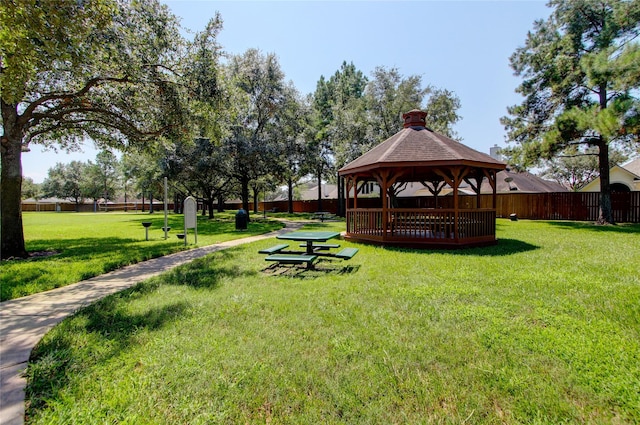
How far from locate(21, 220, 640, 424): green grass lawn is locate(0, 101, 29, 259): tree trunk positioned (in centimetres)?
600

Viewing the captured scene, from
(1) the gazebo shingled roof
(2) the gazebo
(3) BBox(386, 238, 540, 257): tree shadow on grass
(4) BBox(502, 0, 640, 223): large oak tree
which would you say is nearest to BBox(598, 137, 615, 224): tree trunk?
(4) BBox(502, 0, 640, 223): large oak tree

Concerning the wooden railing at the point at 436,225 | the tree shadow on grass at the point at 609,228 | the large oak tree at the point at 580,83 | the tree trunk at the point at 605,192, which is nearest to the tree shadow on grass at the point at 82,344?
the wooden railing at the point at 436,225

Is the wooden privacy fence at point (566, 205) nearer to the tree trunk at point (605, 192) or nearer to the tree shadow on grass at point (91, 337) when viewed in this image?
the tree trunk at point (605, 192)

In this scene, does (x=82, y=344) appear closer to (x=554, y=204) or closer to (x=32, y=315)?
(x=32, y=315)

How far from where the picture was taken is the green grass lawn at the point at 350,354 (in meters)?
2.36

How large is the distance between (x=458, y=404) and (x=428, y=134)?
1065 cm

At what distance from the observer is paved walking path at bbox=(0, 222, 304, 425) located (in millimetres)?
2549

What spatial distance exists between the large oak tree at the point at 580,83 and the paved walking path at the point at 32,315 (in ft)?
49.4

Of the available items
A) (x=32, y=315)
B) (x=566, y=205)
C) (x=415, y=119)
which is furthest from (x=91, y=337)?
(x=566, y=205)

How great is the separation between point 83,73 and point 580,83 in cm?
2176

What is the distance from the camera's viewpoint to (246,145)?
1977 cm

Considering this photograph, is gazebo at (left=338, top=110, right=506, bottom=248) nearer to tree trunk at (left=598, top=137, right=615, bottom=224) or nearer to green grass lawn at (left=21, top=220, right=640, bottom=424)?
green grass lawn at (left=21, top=220, right=640, bottom=424)

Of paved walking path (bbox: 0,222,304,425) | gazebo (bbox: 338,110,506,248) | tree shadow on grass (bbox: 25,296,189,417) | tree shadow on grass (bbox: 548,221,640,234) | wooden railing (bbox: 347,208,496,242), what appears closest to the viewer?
paved walking path (bbox: 0,222,304,425)

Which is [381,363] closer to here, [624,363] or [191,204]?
[624,363]
